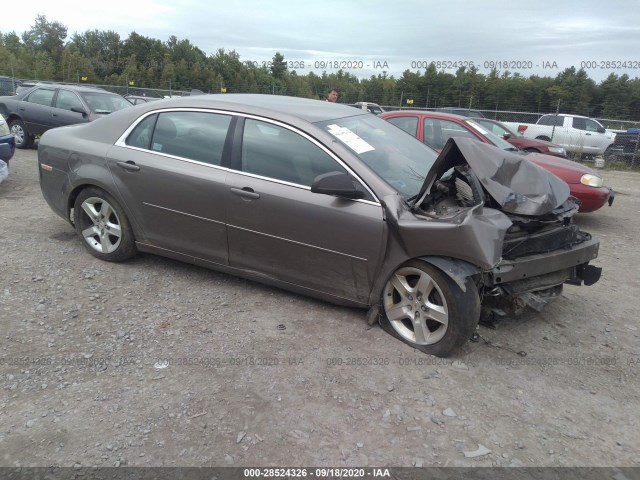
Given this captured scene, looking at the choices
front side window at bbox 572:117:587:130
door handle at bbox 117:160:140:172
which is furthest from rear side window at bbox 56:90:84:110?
front side window at bbox 572:117:587:130

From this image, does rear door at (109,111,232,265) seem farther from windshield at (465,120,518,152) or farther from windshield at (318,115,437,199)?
windshield at (465,120,518,152)

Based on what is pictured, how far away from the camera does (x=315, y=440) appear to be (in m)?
2.59

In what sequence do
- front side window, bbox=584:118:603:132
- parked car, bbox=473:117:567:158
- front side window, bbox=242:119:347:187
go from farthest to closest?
front side window, bbox=584:118:603:132
parked car, bbox=473:117:567:158
front side window, bbox=242:119:347:187

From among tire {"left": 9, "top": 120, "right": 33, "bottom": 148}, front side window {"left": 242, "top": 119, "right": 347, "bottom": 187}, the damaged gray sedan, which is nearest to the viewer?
the damaged gray sedan

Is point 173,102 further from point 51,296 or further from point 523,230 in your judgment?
point 523,230

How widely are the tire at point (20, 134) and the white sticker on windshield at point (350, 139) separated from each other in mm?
10074

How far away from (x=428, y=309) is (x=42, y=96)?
35.7 ft

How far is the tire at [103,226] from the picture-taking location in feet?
14.9

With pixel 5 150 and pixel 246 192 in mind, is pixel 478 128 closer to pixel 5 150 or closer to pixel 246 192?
pixel 246 192

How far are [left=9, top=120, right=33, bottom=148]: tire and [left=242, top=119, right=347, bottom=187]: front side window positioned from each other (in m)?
9.62

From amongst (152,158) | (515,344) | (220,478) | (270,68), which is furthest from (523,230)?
(270,68)

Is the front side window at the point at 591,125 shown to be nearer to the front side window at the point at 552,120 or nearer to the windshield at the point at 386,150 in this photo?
the front side window at the point at 552,120

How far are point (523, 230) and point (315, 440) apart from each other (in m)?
2.08

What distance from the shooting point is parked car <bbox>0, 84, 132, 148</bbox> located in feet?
34.7
